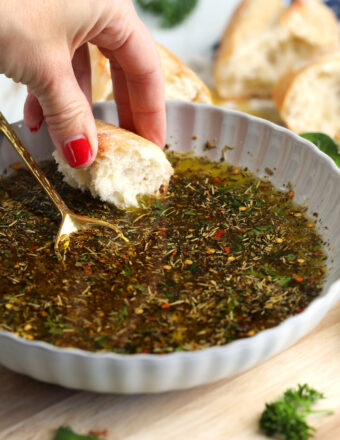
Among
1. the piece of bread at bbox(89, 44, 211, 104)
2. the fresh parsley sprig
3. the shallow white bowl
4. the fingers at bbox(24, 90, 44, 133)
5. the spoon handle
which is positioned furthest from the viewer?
the piece of bread at bbox(89, 44, 211, 104)

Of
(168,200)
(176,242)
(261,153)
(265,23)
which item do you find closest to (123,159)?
(168,200)

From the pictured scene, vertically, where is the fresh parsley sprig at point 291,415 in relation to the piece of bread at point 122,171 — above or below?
below

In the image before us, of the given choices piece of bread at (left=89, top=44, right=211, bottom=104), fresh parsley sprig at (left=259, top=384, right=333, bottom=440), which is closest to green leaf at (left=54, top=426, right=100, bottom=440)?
fresh parsley sprig at (left=259, top=384, right=333, bottom=440)

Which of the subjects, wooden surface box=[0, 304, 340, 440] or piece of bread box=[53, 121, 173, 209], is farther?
piece of bread box=[53, 121, 173, 209]

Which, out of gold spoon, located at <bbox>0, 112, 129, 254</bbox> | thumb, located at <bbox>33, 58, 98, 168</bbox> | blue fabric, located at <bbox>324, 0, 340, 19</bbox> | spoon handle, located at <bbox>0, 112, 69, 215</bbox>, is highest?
blue fabric, located at <bbox>324, 0, 340, 19</bbox>

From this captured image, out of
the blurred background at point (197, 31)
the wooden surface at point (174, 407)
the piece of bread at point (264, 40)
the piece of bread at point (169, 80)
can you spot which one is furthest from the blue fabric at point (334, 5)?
the wooden surface at point (174, 407)

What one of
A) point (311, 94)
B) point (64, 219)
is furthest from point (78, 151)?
point (311, 94)

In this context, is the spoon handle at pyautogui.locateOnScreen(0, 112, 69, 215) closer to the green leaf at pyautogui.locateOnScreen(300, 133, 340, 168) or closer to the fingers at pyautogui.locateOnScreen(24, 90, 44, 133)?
the fingers at pyautogui.locateOnScreen(24, 90, 44, 133)

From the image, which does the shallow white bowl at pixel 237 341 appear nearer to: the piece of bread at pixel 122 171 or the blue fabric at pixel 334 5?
the piece of bread at pixel 122 171
